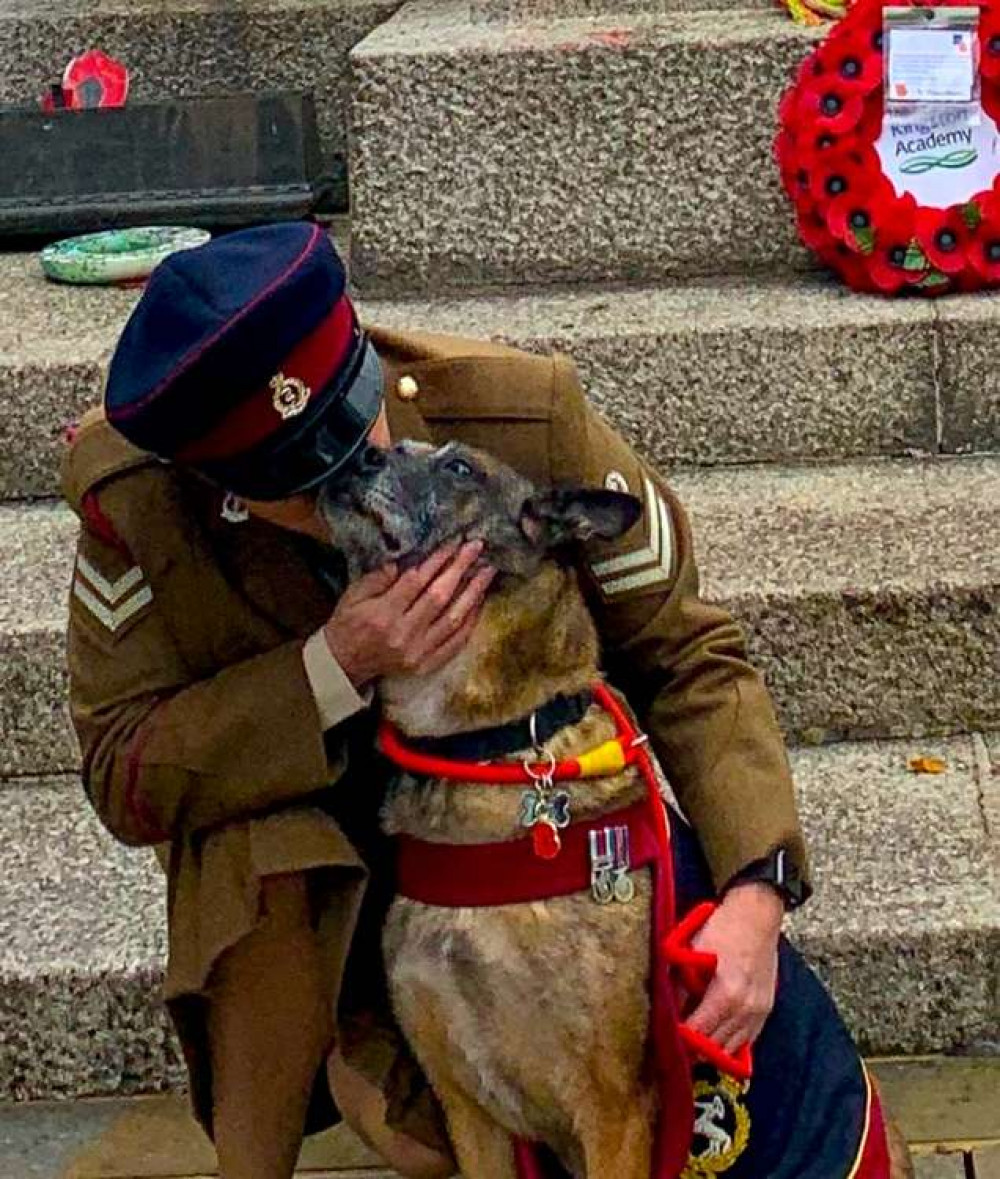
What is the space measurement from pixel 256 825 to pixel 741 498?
176cm

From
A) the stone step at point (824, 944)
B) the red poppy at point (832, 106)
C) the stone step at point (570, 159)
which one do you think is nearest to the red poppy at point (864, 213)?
the red poppy at point (832, 106)

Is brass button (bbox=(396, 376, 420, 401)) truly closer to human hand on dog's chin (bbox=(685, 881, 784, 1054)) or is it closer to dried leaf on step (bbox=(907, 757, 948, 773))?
human hand on dog's chin (bbox=(685, 881, 784, 1054))

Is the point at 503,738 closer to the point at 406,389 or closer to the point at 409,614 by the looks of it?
the point at 409,614

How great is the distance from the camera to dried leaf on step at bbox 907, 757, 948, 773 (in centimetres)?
362

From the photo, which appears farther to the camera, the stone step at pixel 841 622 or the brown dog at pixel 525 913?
the stone step at pixel 841 622

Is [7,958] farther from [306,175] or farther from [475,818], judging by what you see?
[306,175]

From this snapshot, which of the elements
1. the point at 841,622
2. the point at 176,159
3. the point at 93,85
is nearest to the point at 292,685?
the point at 841,622

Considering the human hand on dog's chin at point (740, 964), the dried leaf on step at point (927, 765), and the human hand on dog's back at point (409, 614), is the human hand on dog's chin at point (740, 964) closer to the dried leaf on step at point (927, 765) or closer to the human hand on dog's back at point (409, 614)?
the human hand on dog's back at point (409, 614)

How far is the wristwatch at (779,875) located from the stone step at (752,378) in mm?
1715

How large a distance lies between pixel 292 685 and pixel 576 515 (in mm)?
369

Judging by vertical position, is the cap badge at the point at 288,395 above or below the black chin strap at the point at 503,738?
above

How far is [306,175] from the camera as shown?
16.4 feet

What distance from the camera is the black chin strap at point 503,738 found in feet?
8.08

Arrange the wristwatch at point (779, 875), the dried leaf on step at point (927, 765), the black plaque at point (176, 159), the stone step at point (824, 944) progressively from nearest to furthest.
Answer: the wristwatch at point (779, 875), the stone step at point (824, 944), the dried leaf on step at point (927, 765), the black plaque at point (176, 159)
